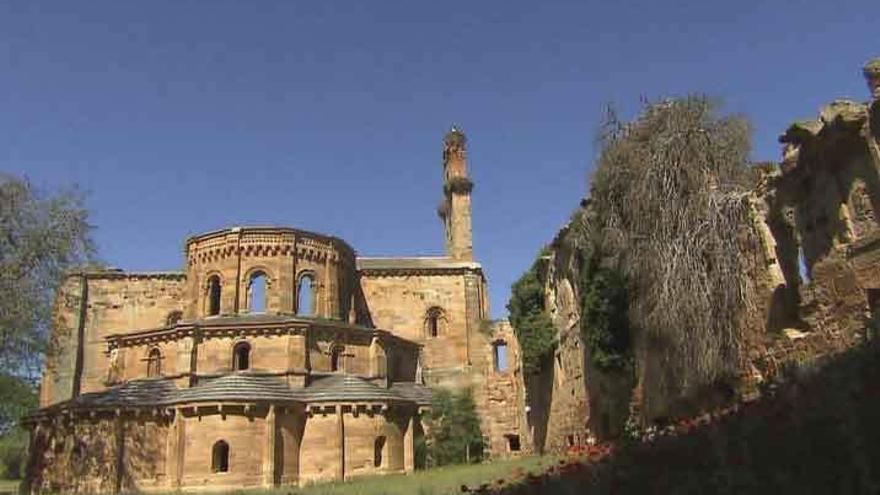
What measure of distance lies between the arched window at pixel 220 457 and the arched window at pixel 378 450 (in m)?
5.96

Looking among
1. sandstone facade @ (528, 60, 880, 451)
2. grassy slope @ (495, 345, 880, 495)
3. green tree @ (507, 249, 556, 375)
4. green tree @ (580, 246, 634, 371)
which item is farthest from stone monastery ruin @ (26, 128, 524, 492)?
grassy slope @ (495, 345, 880, 495)

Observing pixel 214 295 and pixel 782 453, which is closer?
pixel 782 453

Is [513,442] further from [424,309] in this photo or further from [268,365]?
[268,365]

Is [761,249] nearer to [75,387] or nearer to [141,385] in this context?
[141,385]

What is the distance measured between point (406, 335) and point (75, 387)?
20.0 m

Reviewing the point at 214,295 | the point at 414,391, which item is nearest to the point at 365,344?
the point at 414,391

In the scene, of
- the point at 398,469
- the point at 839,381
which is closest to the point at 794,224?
the point at 839,381

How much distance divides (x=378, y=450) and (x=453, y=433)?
5.35 m

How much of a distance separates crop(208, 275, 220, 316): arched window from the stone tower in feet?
50.7

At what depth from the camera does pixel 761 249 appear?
13578 millimetres

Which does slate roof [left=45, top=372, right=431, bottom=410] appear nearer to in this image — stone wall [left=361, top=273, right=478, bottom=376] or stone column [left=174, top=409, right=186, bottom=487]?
stone column [left=174, top=409, right=186, bottom=487]

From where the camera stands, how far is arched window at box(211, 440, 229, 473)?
2639 cm

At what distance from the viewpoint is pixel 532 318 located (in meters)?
28.7

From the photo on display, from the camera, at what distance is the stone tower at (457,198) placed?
43.8 m
